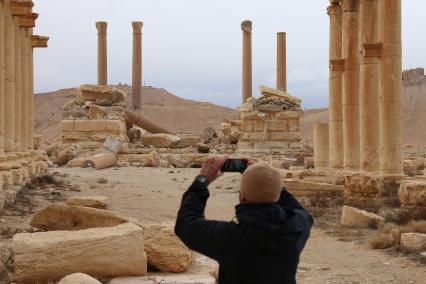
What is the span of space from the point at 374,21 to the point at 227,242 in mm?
13084

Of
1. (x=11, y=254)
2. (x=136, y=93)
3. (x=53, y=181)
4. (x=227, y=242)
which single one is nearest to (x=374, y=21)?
(x=53, y=181)

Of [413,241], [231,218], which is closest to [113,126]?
[231,218]

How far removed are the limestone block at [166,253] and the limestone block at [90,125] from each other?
75.4ft

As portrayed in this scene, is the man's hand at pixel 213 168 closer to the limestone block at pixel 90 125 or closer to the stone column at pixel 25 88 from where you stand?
the stone column at pixel 25 88

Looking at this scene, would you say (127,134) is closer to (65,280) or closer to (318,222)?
(318,222)

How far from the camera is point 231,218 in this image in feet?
39.2

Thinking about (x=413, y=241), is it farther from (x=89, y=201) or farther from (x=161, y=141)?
(x=161, y=141)

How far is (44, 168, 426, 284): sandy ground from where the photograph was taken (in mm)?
7824

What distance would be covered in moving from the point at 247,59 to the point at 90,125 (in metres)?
16.7

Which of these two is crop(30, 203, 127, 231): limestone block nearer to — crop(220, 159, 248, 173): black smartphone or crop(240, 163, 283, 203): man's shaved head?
crop(220, 159, 248, 173): black smartphone

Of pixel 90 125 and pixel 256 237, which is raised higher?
pixel 90 125

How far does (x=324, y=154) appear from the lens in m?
19.6

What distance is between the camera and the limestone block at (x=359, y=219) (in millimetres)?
11281

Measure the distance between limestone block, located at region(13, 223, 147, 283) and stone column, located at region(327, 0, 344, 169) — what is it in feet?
38.2
